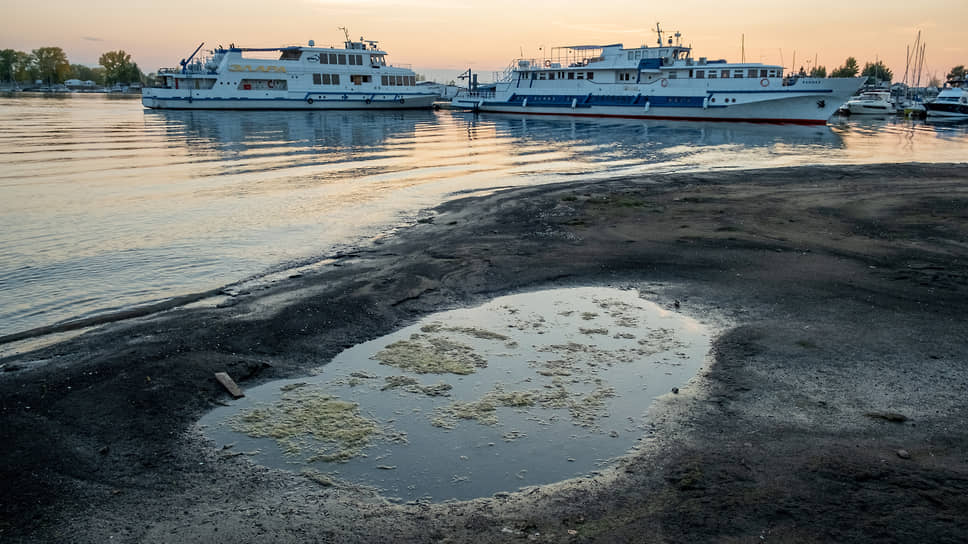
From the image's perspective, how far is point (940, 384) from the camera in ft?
19.4

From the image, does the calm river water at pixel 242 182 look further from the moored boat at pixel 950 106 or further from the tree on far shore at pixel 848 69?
the tree on far shore at pixel 848 69

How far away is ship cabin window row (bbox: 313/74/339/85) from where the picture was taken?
70.2 m

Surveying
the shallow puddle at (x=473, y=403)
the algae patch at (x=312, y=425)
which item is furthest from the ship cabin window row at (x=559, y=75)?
the algae patch at (x=312, y=425)

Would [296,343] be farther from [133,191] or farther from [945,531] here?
[133,191]

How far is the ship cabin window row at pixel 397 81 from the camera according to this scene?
74.2 meters

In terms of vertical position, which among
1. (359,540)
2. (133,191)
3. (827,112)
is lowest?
(359,540)

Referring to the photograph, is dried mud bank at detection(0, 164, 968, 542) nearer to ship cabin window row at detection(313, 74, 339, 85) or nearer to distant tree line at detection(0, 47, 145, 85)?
ship cabin window row at detection(313, 74, 339, 85)

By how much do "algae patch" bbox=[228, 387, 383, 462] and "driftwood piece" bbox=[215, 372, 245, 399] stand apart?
1.01 feet

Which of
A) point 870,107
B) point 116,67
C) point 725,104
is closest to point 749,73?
point 725,104

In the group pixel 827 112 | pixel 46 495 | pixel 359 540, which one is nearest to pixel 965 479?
pixel 359 540

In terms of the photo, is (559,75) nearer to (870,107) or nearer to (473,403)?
(870,107)

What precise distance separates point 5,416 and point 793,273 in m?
9.43

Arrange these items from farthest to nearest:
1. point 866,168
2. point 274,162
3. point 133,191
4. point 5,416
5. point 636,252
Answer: point 274,162 < point 866,168 < point 133,191 < point 636,252 < point 5,416

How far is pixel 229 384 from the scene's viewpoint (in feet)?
19.8
